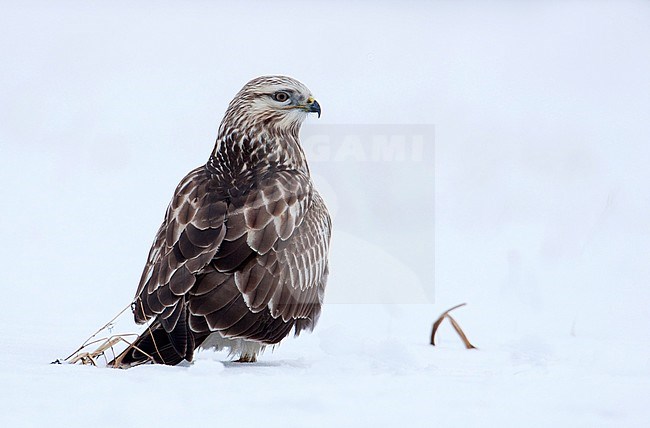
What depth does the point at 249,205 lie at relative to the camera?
14.1 feet

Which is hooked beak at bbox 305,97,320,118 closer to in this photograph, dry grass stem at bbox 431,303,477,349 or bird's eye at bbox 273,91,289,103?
bird's eye at bbox 273,91,289,103

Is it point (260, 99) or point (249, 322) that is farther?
point (260, 99)

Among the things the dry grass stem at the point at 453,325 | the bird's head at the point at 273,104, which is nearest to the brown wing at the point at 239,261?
the bird's head at the point at 273,104

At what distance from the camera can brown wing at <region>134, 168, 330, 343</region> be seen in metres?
3.95

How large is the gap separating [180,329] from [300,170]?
1.37 meters

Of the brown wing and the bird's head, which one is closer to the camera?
the brown wing

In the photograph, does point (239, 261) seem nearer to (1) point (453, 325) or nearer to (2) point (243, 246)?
(2) point (243, 246)

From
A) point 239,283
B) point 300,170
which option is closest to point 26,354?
point 239,283

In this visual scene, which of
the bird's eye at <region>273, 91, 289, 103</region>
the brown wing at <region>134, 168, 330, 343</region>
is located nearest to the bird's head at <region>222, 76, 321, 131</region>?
the bird's eye at <region>273, 91, 289, 103</region>

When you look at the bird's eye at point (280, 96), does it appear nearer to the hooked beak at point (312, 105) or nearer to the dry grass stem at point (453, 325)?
the hooked beak at point (312, 105)

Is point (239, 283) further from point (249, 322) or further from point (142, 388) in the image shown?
point (142, 388)

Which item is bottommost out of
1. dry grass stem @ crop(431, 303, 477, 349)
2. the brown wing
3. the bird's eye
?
dry grass stem @ crop(431, 303, 477, 349)

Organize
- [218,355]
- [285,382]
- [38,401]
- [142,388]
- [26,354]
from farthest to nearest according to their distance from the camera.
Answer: [218,355] → [26,354] → [285,382] → [142,388] → [38,401]

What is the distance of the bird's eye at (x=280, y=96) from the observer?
4.83 m
